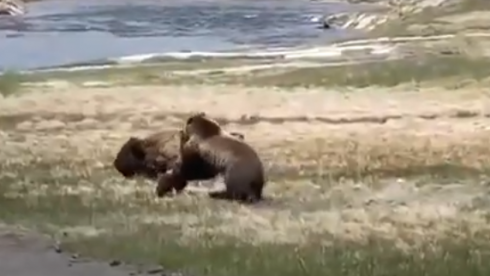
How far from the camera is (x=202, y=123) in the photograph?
3.11m

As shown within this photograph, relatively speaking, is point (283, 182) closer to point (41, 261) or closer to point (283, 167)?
point (283, 167)

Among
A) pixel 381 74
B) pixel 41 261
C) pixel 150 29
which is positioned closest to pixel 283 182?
pixel 41 261

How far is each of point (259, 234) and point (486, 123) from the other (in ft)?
4.21

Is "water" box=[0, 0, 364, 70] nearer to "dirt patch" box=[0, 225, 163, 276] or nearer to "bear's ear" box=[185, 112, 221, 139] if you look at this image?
"bear's ear" box=[185, 112, 221, 139]

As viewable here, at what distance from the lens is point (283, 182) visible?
9.94 feet

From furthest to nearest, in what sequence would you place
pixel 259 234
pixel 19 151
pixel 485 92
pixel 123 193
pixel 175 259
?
pixel 485 92
pixel 19 151
pixel 123 193
pixel 259 234
pixel 175 259

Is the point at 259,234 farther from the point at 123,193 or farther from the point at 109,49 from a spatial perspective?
the point at 109,49

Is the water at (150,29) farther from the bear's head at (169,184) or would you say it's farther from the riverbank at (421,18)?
the bear's head at (169,184)

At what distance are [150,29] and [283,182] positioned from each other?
258 cm

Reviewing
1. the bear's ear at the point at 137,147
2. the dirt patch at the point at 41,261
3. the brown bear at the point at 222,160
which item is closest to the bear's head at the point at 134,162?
the bear's ear at the point at 137,147

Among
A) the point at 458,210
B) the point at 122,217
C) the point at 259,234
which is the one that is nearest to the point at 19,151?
the point at 122,217

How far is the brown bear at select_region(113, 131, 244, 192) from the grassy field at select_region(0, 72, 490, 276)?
53mm

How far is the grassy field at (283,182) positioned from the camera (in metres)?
2.38

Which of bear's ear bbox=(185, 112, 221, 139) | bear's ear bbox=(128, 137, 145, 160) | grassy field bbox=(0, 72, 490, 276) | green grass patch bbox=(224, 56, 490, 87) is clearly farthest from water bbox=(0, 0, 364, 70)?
bear's ear bbox=(185, 112, 221, 139)
